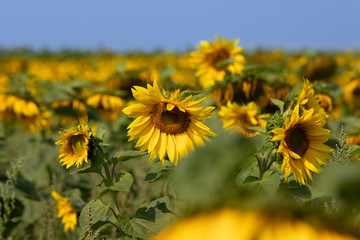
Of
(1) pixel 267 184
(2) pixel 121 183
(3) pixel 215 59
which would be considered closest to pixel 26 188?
(2) pixel 121 183

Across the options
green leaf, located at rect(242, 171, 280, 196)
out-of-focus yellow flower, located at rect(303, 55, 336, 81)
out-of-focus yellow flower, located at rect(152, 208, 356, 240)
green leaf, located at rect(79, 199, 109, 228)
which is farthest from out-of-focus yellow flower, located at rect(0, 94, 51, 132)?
out-of-focus yellow flower, located at rect(152, 208, 356, 240)

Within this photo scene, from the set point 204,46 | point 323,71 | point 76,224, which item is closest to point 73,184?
point 76,224

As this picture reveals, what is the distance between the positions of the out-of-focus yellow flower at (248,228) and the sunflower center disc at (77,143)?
128cm

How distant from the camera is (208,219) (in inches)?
16.2

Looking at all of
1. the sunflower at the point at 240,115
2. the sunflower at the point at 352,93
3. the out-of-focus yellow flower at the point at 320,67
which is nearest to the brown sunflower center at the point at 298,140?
the sunflower at the point at 240,115

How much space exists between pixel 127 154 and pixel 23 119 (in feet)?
8.17

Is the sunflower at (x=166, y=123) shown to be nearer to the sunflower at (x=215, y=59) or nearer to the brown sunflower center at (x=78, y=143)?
the brown sunflower center at (x=78, y=143)

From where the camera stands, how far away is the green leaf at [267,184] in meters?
1.38

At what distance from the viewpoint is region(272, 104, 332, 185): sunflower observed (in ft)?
4.81

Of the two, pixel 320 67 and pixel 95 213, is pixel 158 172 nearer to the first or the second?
pixel 95 213

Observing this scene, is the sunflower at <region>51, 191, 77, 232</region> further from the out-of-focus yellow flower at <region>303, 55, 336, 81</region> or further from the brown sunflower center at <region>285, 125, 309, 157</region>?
the out-of-focus yellow flower at <region>303, 55, 336, 81</region>

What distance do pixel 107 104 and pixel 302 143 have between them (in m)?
2.74

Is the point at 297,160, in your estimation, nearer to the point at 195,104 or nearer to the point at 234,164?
the point at 195,104

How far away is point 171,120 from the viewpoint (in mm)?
1699
